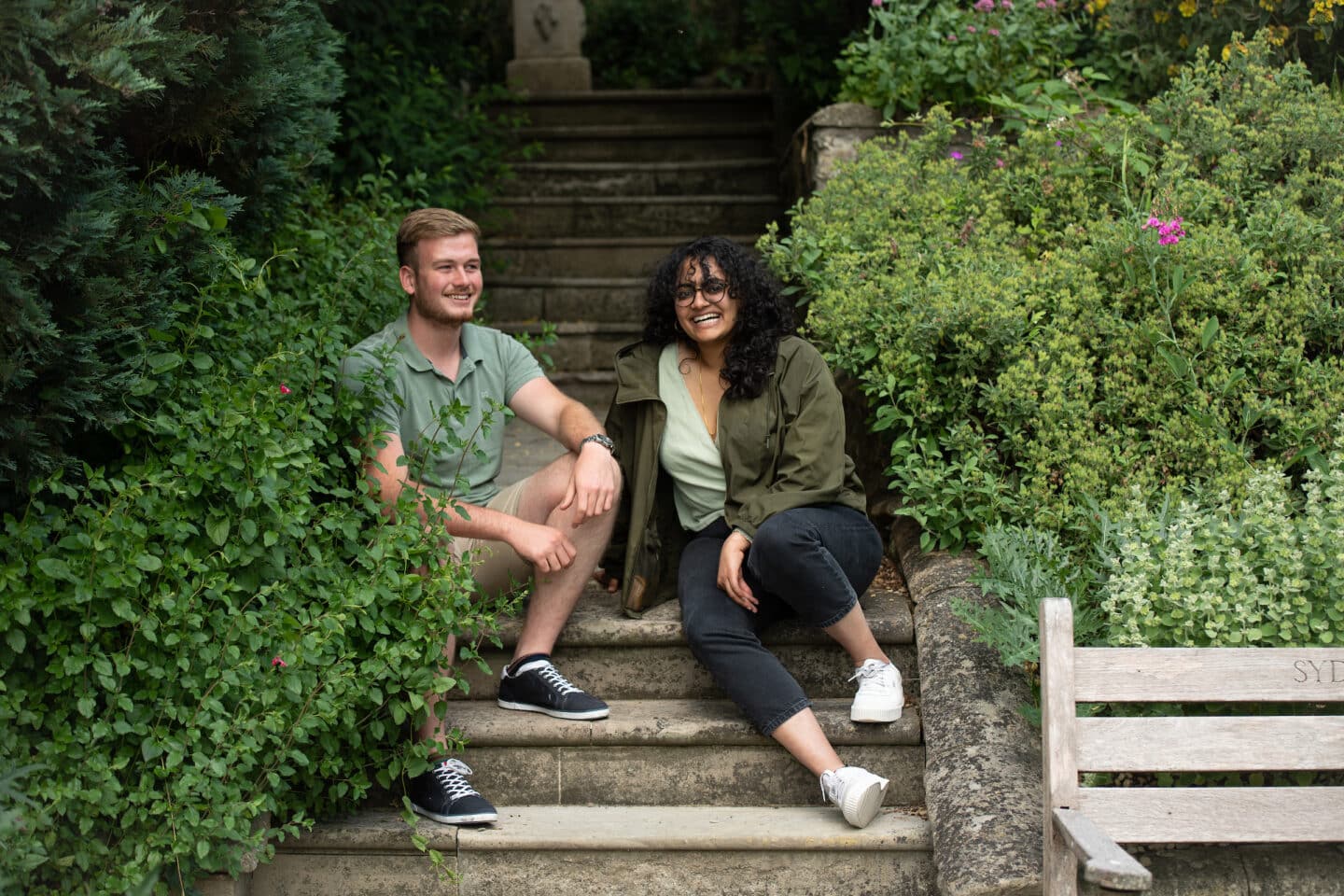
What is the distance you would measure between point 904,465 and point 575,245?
3558mm

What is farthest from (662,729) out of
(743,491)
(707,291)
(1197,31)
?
(1197,31)

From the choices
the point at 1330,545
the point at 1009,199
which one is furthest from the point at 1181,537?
the point at 1009,199

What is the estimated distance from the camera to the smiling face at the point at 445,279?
10.7ft

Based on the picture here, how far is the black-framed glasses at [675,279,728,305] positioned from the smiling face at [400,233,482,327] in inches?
21.1

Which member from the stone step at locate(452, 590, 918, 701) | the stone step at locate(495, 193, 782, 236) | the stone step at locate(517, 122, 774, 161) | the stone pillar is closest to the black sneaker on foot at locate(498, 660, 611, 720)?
the stone step at locate(452, 590, 918, 701)

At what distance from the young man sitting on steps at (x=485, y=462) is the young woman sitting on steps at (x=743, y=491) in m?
0.18

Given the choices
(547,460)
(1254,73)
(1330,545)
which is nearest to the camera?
(1330,545)

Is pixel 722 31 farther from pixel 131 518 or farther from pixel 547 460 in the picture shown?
pixel 131 518

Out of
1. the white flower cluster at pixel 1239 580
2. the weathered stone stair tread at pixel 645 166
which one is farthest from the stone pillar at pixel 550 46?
the white flower cluster at pixel 1239 580

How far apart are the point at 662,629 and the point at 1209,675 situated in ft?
4.57

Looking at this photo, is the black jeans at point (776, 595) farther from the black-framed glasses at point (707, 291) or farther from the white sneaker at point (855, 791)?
the black-framed glasses at point (707, 291)

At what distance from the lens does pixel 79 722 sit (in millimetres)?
2420

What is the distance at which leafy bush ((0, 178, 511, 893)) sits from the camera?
7.87 ft

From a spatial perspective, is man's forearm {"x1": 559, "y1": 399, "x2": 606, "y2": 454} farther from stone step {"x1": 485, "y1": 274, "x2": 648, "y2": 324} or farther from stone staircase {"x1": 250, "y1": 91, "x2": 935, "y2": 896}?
stone step {"x1": 485, "y1": 274, "x2": 648, "y2": 324}
